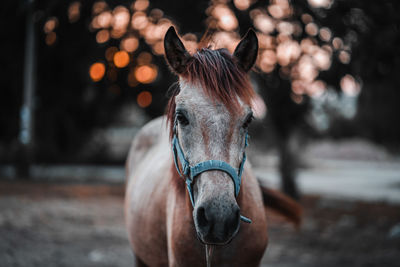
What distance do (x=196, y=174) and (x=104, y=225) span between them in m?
5.89

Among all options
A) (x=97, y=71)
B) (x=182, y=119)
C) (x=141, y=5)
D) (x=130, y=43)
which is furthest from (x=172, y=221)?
(x=97, y=71)

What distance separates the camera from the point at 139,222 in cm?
294

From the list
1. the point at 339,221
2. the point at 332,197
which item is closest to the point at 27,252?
the point at 339,221

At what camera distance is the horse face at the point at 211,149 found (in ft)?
5.27

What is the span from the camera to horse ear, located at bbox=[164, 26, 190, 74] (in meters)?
2.12

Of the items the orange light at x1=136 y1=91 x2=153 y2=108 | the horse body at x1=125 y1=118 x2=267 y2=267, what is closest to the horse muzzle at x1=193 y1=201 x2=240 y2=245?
the horse body at x1=125 y1=118 x2=267 y2=267

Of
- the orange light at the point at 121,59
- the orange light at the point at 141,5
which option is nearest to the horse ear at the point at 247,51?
the orange light at the point at 141,5

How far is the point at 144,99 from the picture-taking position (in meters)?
13.9

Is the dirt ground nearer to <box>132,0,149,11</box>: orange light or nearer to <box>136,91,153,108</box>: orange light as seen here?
<box>132,0,149,11</box>: orange light

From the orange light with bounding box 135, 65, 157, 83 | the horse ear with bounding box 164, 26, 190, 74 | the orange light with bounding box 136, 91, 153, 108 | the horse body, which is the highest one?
the horse ear with bounding box 164, 26, 190, 74

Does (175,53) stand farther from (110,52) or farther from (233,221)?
(110,52)

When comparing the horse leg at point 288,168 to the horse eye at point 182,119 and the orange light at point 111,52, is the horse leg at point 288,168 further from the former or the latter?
the horse eye at point 182,119

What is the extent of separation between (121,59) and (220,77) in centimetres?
988

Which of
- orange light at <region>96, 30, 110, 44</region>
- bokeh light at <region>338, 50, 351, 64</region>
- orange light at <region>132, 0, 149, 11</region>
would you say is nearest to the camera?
bokeh light at <region>338, 50, 351, 64</region>
